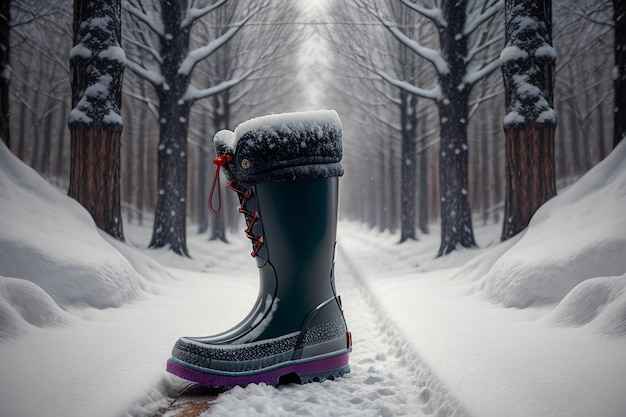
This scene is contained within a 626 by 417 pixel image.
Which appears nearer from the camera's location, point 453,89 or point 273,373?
point 273,373

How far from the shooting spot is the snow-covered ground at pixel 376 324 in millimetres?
1621

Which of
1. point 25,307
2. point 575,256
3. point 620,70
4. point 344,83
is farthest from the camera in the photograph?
point 344,83

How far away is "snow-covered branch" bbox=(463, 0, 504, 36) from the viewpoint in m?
6.78

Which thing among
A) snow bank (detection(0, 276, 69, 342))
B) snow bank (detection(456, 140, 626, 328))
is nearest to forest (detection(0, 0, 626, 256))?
snow bank (detection(456, 140, 626, 328))

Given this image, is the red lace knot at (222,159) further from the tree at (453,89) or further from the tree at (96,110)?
the tree at (453,89)

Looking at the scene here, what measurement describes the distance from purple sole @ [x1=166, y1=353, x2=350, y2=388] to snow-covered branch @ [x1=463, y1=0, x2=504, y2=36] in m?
6.09

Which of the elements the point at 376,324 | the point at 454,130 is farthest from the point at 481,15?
the point at 376,324

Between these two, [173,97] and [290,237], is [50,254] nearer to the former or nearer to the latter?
[290,237]

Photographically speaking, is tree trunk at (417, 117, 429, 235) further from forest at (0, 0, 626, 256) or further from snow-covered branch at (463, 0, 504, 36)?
snow-covered branch at (463, 0, 504, 36)

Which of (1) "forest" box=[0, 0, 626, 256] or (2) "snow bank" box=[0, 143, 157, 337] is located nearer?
(2) "snow bank" box=[0, 143, 157, 337]

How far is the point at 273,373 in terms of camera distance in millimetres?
1950

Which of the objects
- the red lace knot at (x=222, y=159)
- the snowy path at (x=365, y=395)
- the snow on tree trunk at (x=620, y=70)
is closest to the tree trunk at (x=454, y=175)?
the snow on tree trunk at (x=620, y=70)

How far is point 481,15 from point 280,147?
235 inches

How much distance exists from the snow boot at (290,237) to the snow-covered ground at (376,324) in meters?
0.12
